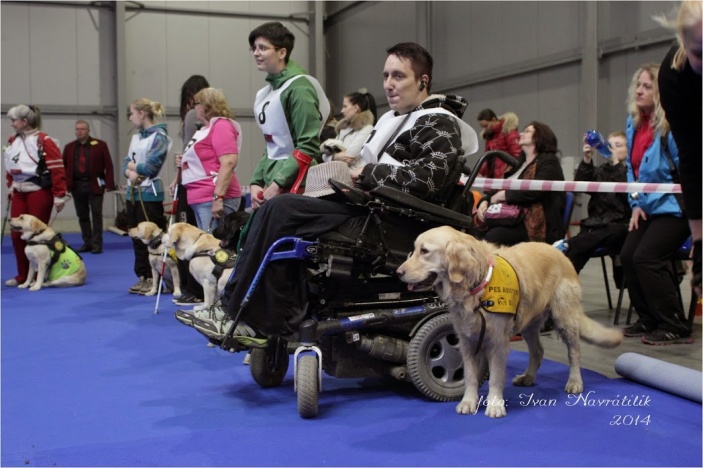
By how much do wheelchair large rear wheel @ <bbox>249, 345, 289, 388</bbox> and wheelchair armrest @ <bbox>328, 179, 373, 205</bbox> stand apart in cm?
79

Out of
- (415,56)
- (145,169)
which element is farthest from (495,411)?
(145,169)

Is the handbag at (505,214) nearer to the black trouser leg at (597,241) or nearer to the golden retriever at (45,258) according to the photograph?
the black trouser leg at (597,241)

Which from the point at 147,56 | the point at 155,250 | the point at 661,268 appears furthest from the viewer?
the point at 147,56

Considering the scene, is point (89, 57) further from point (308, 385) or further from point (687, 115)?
point (687, 115)

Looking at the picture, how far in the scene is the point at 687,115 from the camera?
5.17ft

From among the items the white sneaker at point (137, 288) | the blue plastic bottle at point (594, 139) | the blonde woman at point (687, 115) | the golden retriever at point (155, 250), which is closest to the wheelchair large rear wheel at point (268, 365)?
the blonde woman at point (687, 115)

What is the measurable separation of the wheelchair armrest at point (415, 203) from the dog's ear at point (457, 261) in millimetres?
336

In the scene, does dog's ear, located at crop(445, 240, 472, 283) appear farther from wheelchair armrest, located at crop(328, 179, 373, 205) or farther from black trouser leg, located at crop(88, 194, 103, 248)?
black trouser leg, located at crop(88, 194, 103, 248)

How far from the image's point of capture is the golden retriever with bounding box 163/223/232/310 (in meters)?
4.89

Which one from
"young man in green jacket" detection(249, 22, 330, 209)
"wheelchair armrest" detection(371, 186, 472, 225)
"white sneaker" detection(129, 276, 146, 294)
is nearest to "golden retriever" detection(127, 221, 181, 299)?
"white sneaker" detection(129, 276, 146, 294)

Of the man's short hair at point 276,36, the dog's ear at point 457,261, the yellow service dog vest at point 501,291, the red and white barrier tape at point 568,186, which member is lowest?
the yellow service dog vest at point 501,291

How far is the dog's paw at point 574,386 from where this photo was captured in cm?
306

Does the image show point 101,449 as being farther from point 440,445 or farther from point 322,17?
point 322,17

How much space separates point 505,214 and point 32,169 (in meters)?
4.25
